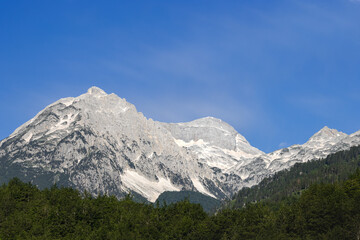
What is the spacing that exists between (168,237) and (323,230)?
55.4 m

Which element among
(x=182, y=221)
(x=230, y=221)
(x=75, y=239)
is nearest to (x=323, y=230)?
(x=230, y=221)

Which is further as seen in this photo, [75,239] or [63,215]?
[63,215]

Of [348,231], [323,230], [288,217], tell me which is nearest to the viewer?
[348,231]

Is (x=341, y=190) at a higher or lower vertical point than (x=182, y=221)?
higher

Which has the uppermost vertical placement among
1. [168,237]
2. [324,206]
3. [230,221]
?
[324,206]

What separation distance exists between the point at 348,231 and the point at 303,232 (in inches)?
674

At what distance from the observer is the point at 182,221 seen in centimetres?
19938

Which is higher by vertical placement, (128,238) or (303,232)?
(303,232)

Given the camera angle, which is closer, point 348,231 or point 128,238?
point 348,231

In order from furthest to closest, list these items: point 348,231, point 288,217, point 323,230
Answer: point 288,217, point 323,230, point 348,231

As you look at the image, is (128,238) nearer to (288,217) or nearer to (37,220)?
(37,220)

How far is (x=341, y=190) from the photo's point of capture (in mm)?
187625

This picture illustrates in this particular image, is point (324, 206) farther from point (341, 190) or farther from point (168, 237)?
point (168, 237)

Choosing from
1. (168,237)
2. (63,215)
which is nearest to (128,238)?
(168,237)
